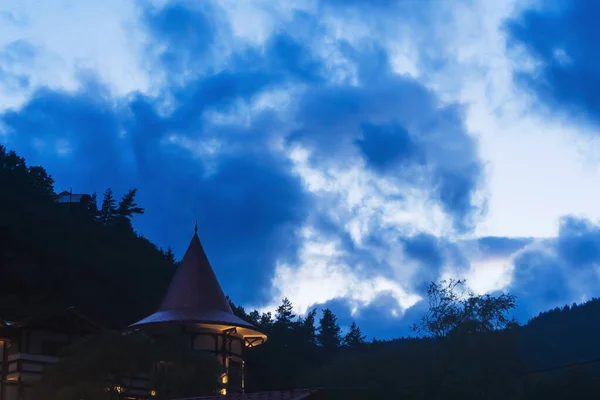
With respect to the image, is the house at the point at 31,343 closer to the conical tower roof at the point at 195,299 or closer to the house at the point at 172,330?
the house at the point at 172,330

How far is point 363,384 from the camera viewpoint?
105 feet

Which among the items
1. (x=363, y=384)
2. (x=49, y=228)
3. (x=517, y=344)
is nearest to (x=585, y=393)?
(x=517, y=344)

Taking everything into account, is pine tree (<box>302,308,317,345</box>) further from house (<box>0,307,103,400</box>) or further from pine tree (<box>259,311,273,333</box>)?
house (<box>0,307,103,400</box>)

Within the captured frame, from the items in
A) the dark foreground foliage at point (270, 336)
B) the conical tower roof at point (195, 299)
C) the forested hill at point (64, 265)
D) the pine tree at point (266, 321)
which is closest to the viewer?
the dark foreground foliage at point (270, 336)

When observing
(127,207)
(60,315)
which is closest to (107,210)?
(127,207)

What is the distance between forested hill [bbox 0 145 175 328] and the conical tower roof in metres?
7.86

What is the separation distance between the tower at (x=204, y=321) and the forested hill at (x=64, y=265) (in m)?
8.16

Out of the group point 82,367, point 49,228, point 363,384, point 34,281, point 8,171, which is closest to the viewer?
point 82,367

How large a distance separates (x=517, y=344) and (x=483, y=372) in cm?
207

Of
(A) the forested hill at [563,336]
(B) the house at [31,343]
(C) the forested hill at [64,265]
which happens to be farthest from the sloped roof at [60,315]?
(A) the forested hill at [563,336]

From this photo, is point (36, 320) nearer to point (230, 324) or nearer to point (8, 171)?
point (230, 324)

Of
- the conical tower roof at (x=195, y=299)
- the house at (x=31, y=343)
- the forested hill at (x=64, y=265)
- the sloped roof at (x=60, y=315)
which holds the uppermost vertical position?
the forested hill at (x=64, y=265)

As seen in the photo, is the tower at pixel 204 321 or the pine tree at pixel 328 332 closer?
the tower at pixel 204 321

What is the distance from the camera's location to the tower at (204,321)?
33.2 m
